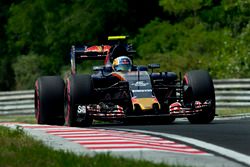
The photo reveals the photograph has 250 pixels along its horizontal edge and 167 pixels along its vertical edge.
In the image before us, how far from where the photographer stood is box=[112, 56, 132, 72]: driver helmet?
71.6ft

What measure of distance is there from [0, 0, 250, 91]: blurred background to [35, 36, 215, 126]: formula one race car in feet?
50.8

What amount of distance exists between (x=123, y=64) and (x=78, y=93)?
6.77 ft

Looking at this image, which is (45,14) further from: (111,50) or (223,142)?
(223,142)

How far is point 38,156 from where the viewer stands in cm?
1220

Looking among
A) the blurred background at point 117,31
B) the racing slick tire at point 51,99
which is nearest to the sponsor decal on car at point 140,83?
the racing slick tire at point 51,99

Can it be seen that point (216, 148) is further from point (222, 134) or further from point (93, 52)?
point (93, 52)

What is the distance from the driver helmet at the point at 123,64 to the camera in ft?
71.6

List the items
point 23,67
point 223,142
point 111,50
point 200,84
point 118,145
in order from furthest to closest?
1. point 23,67
2. point 111,50
3. point 200,84
4. point 223,142
5. point 118,145

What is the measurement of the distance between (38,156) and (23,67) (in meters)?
37.4

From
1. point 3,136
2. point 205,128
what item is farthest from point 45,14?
point 3,136

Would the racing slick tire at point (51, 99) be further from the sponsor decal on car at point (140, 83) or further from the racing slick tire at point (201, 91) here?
the racing slick tire at point (201, 91)

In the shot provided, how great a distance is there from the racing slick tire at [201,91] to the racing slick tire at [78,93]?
207cm

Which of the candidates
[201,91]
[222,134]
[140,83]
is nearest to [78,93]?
[140,83]

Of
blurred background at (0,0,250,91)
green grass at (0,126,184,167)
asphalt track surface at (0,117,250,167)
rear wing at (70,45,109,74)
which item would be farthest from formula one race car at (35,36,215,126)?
blurred background at (0,0,250,91)
